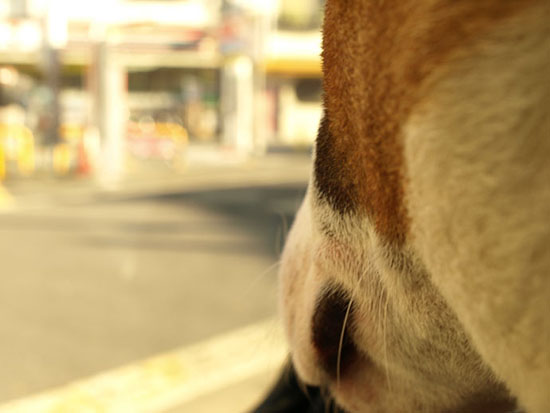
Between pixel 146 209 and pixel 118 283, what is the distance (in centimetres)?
384

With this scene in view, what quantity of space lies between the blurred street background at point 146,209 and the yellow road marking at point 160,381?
14mm

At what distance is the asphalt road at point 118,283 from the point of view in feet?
15.5

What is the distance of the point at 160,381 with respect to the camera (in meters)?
4.18

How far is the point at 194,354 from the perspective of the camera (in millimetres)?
4652

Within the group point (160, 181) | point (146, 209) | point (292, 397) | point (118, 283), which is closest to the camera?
point (292, 397)

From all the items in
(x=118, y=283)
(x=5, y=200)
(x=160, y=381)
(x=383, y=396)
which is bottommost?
(x=5, y=200)

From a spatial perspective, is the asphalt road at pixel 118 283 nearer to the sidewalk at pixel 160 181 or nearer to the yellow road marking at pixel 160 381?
the yellow road marking at pixel 160 381

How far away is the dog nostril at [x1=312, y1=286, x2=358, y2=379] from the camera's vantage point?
0.76m

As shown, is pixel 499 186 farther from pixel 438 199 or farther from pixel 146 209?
pixel 146 209

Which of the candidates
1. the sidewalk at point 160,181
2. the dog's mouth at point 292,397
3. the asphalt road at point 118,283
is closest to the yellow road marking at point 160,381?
the asphalt road at point 118,283

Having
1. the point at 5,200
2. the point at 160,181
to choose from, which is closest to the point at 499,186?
the point at 5,200

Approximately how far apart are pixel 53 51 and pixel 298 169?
576cm

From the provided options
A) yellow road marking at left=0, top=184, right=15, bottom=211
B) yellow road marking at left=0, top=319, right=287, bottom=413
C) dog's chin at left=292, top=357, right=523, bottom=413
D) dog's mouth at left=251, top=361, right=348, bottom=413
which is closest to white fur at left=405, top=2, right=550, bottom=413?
dog's chin at left=292, top=357, right=523, bottom=413

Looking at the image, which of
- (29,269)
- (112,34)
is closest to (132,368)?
(29,269)
